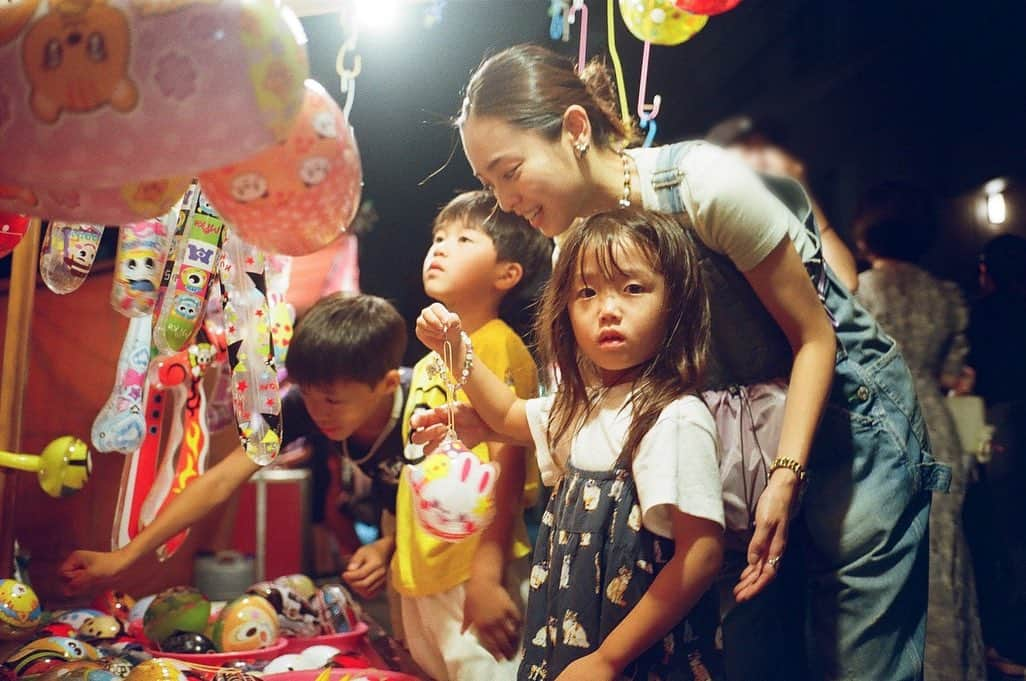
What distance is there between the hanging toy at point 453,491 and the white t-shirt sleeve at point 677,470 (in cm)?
21

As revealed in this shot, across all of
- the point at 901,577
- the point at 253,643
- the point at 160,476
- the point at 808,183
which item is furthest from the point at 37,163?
the point at 808,183

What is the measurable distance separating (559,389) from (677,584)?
0.31 meters

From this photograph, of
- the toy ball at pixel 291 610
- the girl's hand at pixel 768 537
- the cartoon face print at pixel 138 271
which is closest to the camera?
the girl's hand at pixel 768 537

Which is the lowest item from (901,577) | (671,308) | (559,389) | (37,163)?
Result: (901,577)

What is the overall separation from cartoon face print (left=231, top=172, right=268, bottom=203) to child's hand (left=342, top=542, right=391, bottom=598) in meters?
0.80

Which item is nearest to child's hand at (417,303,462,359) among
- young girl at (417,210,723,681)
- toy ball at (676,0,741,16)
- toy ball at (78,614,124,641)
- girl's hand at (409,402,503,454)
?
young girl at (417,210,723,681)

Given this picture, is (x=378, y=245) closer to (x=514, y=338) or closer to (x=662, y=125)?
(x=514, y=338)

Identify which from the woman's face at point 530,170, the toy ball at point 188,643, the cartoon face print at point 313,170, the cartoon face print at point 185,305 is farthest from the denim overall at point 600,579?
the toy ball at point 188,643

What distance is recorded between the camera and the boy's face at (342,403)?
1534 mm

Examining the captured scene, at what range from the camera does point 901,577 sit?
122 centimetres

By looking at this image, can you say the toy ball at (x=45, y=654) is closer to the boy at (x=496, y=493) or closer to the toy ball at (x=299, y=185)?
the boy at (x=496, y=493)

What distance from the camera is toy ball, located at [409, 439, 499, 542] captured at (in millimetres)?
1154

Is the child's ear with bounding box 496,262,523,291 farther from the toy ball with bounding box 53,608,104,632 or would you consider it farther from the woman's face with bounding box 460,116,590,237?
the toy ball with bounding box 53,608,104,632

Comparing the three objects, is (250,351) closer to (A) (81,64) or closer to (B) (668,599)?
(A) (81,64)
